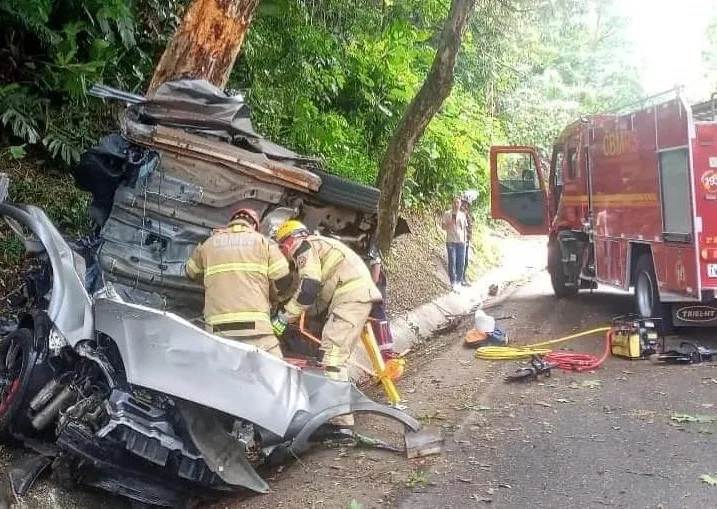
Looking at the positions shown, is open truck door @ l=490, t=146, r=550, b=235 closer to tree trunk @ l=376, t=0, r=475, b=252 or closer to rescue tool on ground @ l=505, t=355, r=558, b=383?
tree trunk @ l=376, t=0, r=475, b=252

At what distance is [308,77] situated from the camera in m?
11.2

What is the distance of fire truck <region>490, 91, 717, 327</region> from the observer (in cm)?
812

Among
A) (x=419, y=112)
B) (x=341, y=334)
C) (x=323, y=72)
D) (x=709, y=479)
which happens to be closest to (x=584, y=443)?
(x=709, y=479)

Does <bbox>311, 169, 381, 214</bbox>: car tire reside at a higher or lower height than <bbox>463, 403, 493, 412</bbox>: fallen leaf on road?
higher

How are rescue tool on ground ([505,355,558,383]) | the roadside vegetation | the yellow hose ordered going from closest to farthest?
rescue tool on ground ([505,355,558,383])
the roadside vegetation
the yellow hose

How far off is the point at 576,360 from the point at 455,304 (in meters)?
5.38

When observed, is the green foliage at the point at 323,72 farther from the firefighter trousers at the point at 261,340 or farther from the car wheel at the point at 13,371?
the firefighter trousers at the point at 261,340

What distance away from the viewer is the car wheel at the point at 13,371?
15.1ft

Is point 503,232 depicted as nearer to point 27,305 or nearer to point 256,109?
point 256,109

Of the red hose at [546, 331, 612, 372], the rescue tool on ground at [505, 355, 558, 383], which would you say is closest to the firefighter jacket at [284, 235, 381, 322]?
the rescue tool on ground at [505, 355, 558, 383]

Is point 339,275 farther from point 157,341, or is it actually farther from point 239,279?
point 157,341

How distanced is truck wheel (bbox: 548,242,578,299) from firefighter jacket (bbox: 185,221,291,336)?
819cm

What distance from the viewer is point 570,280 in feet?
41.3

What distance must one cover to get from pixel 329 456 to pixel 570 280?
8.22 meters
